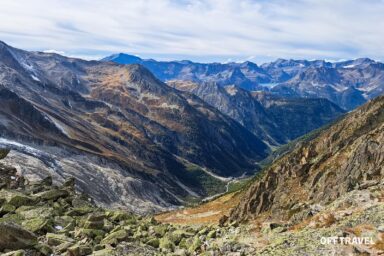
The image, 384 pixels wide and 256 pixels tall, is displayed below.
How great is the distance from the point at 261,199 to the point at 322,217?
7907 cm

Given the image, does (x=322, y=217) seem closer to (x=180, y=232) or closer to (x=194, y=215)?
(x=180, y=232)

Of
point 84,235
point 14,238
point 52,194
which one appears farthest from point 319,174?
point 14,238

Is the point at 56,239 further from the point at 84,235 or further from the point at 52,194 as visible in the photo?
the point at 52,194

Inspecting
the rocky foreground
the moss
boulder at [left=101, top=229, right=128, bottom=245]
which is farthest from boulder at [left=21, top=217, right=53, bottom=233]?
the moss

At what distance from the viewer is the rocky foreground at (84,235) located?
34.3m

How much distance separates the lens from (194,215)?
510ft

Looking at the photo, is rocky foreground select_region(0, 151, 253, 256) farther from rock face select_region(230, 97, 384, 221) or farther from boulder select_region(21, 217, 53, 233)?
rock face select_region(230, 97, 384, 221)

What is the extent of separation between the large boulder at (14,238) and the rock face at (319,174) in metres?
33.4

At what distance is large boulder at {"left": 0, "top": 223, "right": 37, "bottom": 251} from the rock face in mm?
33437

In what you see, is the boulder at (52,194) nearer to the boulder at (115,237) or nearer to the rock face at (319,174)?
the boulder at (115,237)

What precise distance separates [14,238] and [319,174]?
8344 centimetres

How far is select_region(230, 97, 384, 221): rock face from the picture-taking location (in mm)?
84794

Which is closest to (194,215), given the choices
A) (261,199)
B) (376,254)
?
(261,199)

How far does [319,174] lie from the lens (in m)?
105
